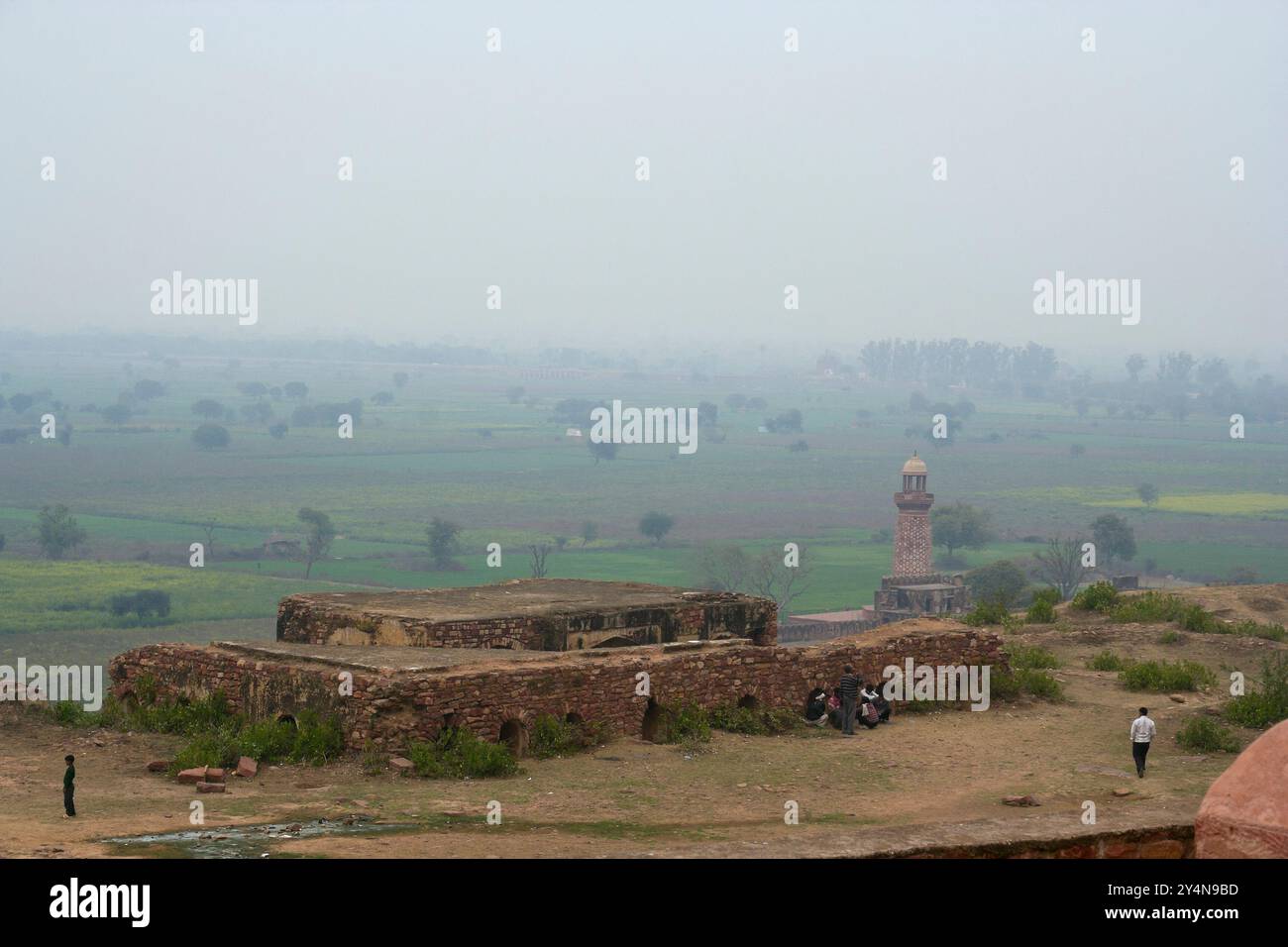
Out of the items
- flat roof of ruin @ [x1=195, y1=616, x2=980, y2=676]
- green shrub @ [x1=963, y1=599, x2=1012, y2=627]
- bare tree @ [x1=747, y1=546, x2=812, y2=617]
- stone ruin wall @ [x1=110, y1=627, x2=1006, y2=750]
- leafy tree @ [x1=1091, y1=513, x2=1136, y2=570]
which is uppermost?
flat roof of ruin @ [x1=195, y1=616, x2=980, y2=676]

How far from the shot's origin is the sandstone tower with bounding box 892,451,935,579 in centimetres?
8212

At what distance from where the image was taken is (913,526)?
83312 millimetres

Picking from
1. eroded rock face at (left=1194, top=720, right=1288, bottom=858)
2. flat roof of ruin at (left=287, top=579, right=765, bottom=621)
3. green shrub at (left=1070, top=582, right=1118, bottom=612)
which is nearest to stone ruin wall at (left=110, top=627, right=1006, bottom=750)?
flat roof of ruin at (left=287, top=579, right=765, bottom=621)

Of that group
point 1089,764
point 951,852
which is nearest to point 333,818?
point 951,852

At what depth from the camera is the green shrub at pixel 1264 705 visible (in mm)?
18297

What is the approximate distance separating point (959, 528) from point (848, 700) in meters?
92.5

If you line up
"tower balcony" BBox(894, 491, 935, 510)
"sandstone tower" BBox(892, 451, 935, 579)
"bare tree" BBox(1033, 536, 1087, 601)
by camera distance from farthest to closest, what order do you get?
"bare tree" BBox(1033, 536, 1087, 601)
"sandstone tower" BBox(892, 451, 935, 579)
"tower balcony" BBox(894, 491, 935, 510)

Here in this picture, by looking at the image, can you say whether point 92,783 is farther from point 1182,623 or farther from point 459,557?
point 459,557

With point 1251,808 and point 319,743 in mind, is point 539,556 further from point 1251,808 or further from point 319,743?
point 1251,808

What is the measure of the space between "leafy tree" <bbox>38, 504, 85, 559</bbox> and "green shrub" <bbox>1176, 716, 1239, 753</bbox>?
81.1 meters

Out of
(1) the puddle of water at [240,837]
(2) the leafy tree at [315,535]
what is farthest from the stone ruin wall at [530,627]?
(2) the leafy tree at [315,535]

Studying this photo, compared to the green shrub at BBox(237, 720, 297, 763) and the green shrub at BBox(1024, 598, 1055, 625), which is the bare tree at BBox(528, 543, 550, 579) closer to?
the green shrub at BBox(1024, 598, 1055, 625)

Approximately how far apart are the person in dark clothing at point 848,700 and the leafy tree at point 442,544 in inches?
2876

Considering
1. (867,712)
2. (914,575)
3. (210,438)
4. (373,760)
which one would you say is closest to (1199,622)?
(867,712)
